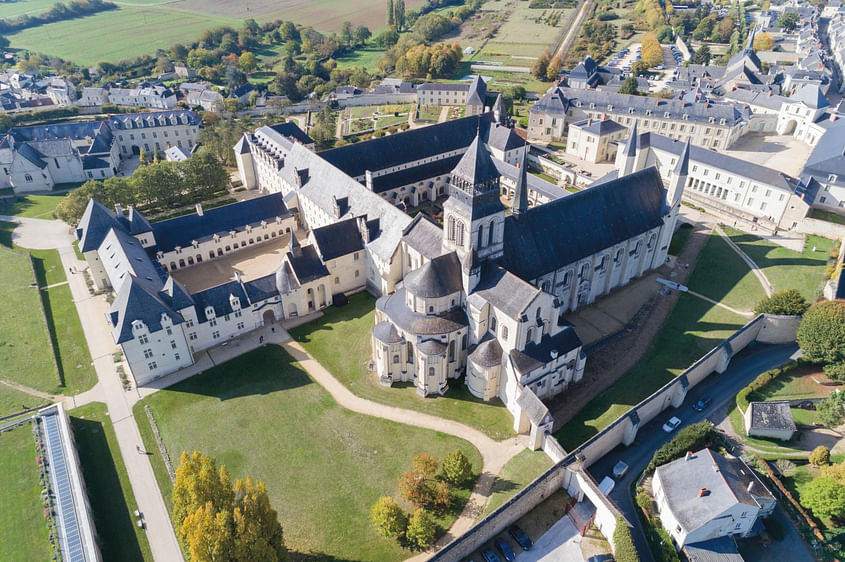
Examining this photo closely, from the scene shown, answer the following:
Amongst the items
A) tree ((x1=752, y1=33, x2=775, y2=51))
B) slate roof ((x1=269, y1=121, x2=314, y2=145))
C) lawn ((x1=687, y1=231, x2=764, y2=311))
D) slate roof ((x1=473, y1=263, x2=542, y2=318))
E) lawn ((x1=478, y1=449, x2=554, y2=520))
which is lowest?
lawn ((x1=478, y1=449, x2=554, y2=520))

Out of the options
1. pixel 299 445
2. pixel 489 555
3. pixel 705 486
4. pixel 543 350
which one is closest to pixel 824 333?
pixel 705 486

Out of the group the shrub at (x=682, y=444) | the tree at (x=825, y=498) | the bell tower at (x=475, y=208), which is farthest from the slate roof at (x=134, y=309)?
the tree at (x=825, y=498)

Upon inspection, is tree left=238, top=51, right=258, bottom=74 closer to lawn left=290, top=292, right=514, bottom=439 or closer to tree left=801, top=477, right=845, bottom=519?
lawn left=290, top=292, right=514, bottom=439

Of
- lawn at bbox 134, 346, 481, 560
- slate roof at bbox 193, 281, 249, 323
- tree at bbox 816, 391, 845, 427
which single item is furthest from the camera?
slate roof at bbox 193, 281, 249, 323

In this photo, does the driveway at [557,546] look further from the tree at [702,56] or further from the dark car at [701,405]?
the tree at [702,56]

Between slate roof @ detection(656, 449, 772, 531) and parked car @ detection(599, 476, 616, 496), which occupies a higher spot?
slate roof @ detection(656, 449, 772, 531)

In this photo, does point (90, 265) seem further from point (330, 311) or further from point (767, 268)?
point (767, 268)

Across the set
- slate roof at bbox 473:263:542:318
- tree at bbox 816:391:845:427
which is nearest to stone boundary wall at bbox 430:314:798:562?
tree at bbox 816:391:845:427
